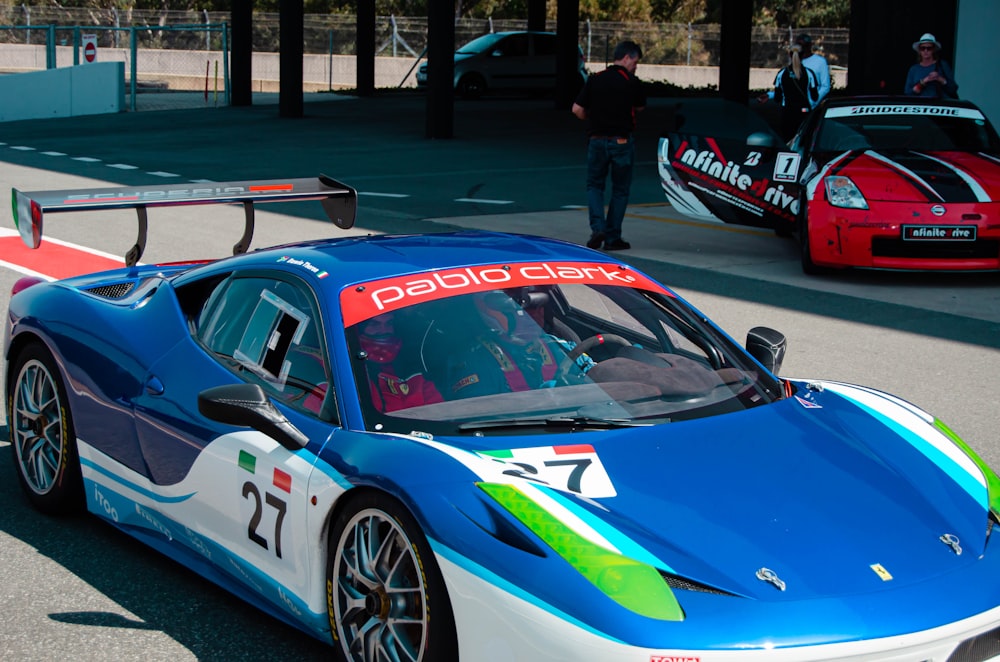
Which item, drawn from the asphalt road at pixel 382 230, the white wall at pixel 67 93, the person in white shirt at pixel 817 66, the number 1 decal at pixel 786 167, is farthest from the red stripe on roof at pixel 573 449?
the white wall at pixel 67 93

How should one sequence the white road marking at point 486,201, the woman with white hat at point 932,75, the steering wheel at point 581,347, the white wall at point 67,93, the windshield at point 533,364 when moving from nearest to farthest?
the windshield at point 533,364, the steering wheel at point 581,347, the woman with white hat at point 932,75, the white road marking at point 486,201, the white wall at point 67,93

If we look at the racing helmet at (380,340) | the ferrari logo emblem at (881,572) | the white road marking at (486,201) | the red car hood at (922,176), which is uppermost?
the red car hood at (922,176)

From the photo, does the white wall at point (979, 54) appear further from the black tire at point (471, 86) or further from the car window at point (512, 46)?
the car window at point (512, 46)

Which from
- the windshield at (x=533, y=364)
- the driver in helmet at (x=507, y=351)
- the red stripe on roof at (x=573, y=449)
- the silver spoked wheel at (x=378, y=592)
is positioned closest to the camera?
the silver spoked wheel at (x=378, y=592)

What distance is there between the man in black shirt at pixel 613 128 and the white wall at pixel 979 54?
27.0 ft

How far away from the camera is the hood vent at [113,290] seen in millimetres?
5184

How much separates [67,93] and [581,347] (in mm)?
29225

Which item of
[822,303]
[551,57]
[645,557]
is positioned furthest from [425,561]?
[551,57]

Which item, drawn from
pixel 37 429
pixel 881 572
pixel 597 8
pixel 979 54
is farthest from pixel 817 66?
pixel 597 8

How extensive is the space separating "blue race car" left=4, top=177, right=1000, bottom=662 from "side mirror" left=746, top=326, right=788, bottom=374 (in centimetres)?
1

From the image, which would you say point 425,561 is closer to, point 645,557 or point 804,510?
point 645,557

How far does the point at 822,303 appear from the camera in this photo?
9.66 metres

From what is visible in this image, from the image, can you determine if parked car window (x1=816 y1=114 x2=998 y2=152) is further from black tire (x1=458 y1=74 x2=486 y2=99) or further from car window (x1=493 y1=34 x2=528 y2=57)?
car window (x1=493 y1=34 x2=528 y2=57)

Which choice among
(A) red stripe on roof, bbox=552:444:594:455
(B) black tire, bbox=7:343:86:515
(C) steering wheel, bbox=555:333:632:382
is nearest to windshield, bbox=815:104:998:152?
(C) steering wheel, bbox=555:333:632:382
